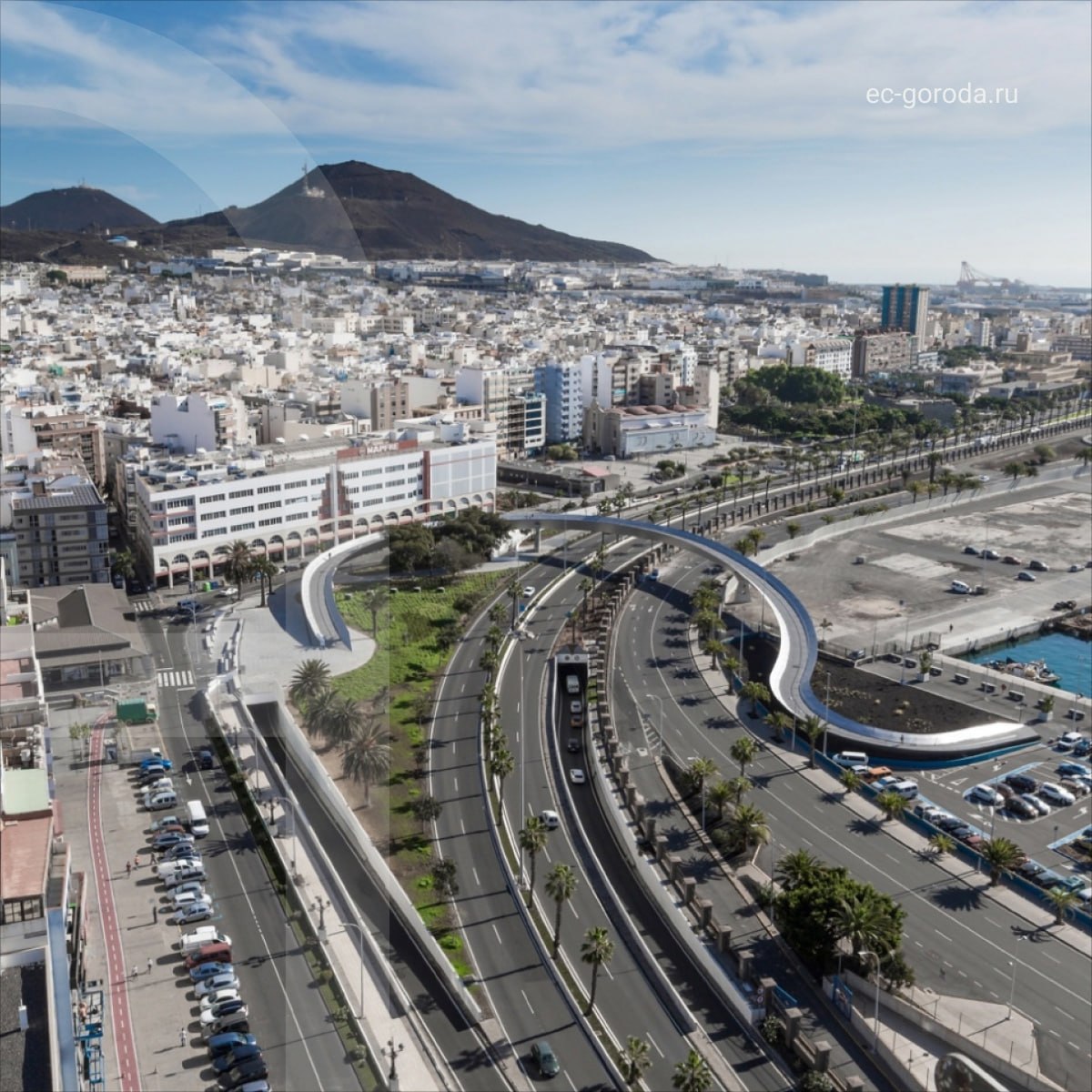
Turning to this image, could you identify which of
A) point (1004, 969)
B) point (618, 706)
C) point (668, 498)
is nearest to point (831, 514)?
point (668, 498)

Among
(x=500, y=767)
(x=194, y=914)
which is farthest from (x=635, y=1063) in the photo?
(x=500, y=767)

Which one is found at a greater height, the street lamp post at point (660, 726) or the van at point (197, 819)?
the van at point (197, 819)

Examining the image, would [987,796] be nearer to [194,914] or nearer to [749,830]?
[749,830]

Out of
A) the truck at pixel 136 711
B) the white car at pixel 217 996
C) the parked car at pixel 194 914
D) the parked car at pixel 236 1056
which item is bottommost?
the parked car at pixel 194 914

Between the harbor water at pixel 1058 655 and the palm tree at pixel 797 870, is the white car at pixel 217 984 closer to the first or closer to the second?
the palm tree at pixel 797 870

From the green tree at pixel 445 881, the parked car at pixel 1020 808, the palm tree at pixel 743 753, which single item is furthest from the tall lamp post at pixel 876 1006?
the parked car at pixel 1020 808

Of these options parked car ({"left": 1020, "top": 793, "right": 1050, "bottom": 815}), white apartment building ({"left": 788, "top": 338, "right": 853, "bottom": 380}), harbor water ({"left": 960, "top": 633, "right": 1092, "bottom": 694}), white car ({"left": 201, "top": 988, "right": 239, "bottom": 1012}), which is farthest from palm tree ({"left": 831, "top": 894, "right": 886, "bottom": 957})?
white apartment building ({"left": 788, "top": 338, "right": 853, "bottom": 380})

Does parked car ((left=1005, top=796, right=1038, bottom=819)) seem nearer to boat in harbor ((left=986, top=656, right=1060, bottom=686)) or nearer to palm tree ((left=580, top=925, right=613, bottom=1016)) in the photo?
boat in harbor ((left=986, top=656, right=1060, bottom=686))
